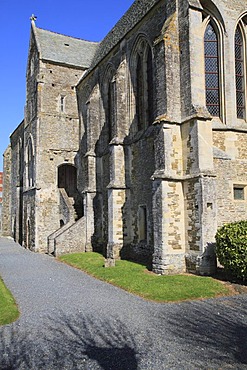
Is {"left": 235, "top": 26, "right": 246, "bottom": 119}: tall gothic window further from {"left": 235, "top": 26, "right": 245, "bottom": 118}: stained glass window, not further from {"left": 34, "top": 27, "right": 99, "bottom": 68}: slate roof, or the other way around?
{"left": 34, "top": 27, "right": 99, "bottom": 68}: slate roof

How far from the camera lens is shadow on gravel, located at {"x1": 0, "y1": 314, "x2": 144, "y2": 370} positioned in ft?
19.1

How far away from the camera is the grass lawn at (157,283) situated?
33.8ft

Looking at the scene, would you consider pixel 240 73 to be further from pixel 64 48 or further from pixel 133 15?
pixel 64 48

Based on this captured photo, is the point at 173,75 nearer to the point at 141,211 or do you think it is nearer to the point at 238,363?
the point at 141,211

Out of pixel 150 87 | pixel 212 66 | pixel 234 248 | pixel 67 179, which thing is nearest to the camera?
pixel 234 248

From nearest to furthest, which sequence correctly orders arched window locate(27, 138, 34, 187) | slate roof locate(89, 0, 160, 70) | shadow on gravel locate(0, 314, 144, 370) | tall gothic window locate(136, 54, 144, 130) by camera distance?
shadow on gravel locate(0, 314, 144, 370)
slate roof locate(89, 0, 160, 70)
tall gothic window locate(136, 54, 144, 130)
arched window locate(27, 138, 34, 187)

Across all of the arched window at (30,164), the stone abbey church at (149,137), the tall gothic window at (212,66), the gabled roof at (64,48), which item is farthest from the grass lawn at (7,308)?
the gabled roof at (64,48)

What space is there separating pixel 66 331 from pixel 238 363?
3.64 metres

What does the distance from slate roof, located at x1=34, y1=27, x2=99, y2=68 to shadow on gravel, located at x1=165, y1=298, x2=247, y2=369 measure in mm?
22525

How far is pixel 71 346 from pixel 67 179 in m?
22.4

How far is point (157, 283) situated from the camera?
11.7m

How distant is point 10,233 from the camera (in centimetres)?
3772

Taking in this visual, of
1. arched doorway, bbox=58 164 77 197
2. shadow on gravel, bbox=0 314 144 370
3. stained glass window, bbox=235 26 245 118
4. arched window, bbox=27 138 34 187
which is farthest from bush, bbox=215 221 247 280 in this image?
arched doorway, bbox=58 164 77 197

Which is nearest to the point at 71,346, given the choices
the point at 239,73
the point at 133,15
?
the point at 239,73
